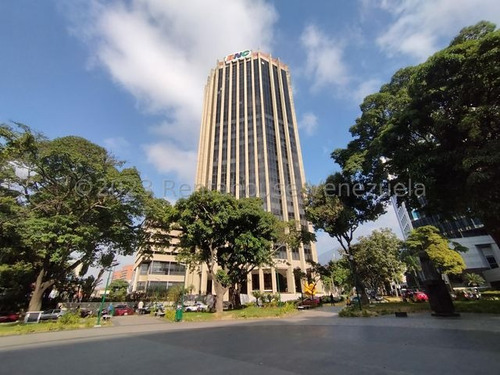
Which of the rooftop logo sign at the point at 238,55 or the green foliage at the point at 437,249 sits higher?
the rooftop logo sign at the point at 238,55

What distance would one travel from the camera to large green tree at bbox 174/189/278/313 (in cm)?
2636

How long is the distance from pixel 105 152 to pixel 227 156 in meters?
43.1

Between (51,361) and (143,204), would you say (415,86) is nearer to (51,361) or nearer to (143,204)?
(51,361)

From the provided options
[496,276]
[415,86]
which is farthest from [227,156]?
[496,276]

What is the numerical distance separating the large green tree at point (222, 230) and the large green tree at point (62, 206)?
5.01m

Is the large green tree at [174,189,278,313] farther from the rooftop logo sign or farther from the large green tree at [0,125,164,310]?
the rooftop logo sign

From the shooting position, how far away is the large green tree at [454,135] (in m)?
12.8

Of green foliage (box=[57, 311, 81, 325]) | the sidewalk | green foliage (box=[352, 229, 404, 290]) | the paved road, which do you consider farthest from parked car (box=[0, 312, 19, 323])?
green foliage (box=[352, 229, 404, 290])

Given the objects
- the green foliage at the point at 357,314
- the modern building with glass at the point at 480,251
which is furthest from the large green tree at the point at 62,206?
the modern building with glass at the point at 480,251

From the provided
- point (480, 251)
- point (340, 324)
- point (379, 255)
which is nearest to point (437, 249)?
point (379, 255)

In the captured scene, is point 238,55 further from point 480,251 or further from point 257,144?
point 480,251

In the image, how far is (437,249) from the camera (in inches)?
1476

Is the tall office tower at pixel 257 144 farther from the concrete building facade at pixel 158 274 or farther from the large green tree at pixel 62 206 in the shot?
the large green tree at pixel 62 206

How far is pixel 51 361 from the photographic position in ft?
24.2
